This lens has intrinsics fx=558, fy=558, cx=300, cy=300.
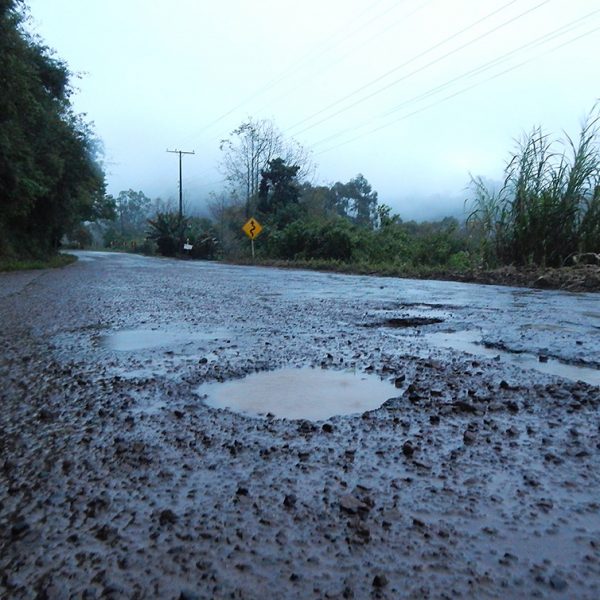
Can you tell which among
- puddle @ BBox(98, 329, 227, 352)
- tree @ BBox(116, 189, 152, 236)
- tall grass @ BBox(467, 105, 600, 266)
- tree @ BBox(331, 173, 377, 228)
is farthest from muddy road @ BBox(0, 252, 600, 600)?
tree @ BBox(116, 189, 152, 236)

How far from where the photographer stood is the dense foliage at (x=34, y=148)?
1394 cm

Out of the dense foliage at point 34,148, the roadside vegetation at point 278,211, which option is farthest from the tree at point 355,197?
the dense foliage at point 34,148

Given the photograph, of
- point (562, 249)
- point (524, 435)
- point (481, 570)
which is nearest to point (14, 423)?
point (481, 570)

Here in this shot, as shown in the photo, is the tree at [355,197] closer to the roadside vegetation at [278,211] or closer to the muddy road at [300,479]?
the roadside vegetation at [278,211]

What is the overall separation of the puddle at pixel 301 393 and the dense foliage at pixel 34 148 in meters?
14.1

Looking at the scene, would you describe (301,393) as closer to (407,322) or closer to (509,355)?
(509,355)

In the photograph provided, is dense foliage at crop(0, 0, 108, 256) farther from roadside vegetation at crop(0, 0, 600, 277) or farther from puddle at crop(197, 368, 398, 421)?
puddle at crop(197, 368, 398, 421)

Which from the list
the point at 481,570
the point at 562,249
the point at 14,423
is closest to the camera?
the point at 481,570

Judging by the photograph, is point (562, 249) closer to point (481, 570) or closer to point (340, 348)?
point (340, 348)

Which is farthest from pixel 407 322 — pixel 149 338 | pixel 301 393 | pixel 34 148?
pixel 34 148

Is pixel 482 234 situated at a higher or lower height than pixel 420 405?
higher

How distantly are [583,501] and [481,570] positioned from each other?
428 mm

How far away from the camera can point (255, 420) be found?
1.89 m

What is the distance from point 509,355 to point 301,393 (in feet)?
4.40
